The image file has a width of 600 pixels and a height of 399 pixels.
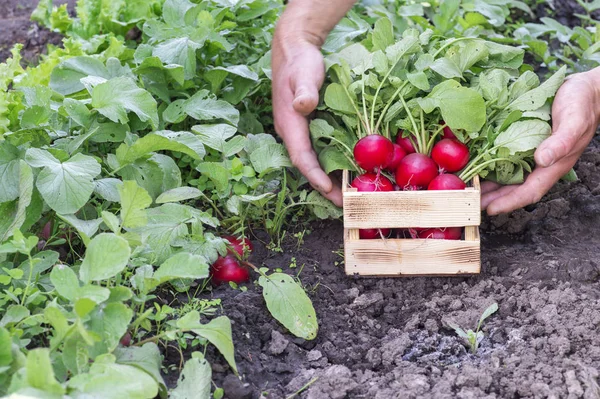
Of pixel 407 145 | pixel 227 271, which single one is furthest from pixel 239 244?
pixel 407 145

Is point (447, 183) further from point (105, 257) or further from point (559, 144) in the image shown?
point (105, 257)

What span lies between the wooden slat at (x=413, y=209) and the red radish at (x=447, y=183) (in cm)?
5

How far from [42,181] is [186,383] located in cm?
74

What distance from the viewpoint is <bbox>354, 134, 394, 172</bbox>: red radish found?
2410 mm

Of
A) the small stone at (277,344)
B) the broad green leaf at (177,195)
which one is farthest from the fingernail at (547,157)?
the broad green leaf at (177,195)

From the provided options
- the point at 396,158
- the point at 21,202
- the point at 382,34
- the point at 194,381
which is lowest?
the point at 396,158

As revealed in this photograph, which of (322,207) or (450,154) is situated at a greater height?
(450,154)

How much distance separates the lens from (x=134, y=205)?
198 centimetres

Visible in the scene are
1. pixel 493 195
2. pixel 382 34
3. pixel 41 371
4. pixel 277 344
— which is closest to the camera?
pixel 41 371

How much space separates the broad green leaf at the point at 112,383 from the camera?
5.22ft

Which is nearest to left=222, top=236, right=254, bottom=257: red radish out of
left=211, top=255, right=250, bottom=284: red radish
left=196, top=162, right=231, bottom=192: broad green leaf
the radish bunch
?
left=211, top=255, right=250, bottom=284: red radish

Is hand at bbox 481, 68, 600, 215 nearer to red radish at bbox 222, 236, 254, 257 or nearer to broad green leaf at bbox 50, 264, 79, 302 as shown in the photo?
red radish at bbox 222, 236, 254, 257

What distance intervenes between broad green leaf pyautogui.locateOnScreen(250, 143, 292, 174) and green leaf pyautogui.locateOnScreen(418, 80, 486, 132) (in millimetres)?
541

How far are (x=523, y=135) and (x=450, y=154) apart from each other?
0.23 metres
